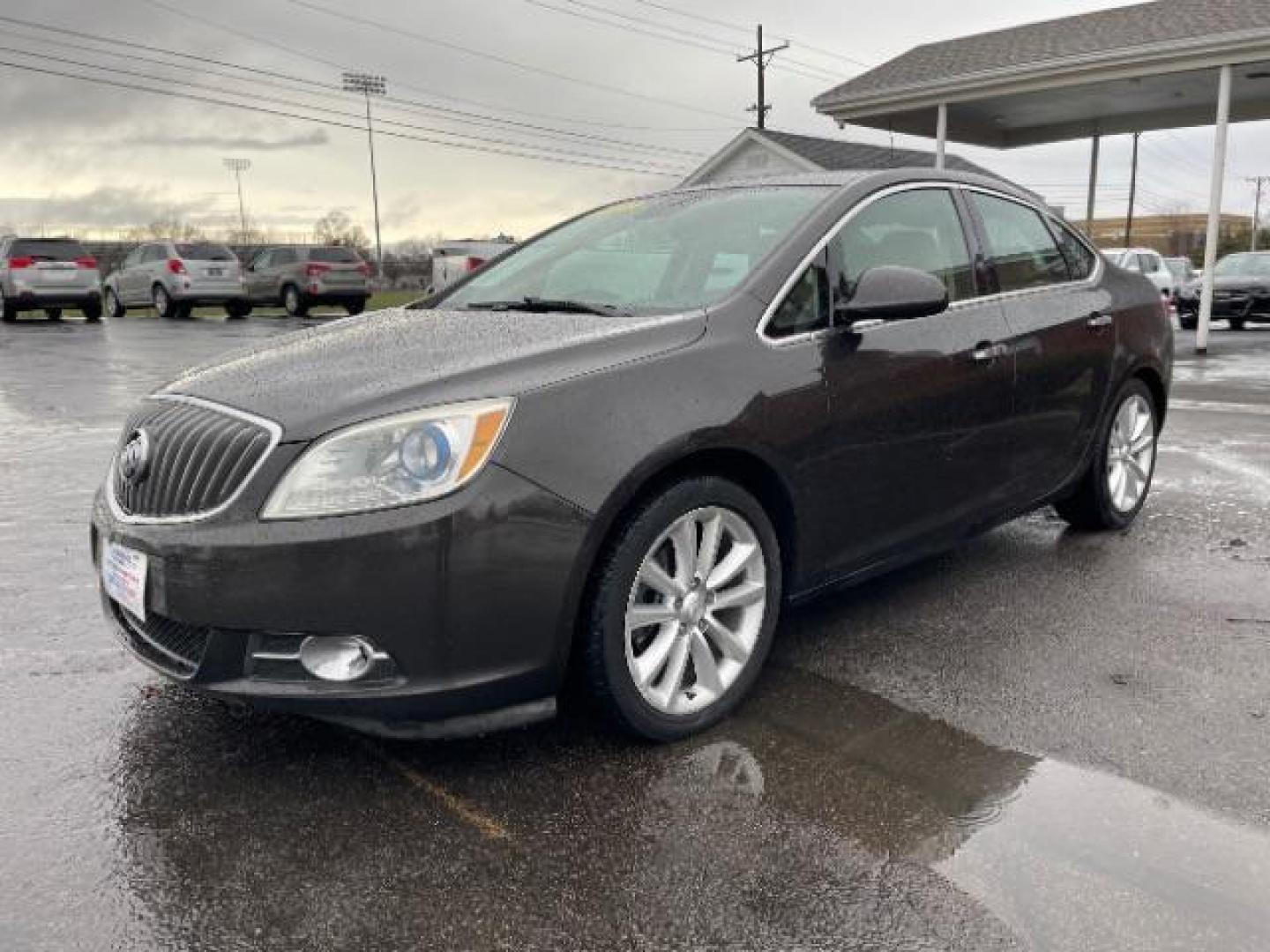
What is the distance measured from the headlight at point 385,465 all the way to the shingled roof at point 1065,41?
49.8 feet

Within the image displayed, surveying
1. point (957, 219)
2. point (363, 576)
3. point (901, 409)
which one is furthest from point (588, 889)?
point (957, 219)

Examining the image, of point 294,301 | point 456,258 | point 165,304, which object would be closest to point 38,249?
point 165,304

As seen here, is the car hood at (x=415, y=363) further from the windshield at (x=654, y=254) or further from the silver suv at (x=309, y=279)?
the silver suv at (x=309, y=279)

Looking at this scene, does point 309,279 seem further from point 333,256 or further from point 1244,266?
point 1244,266

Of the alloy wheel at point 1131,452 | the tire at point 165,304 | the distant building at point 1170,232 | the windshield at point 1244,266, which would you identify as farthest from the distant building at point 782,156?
the distant building at point 1170,232

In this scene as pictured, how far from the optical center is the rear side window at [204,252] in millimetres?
24266

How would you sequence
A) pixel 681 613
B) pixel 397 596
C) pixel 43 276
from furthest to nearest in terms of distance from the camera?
pixel 43 276 → pixel 681 613 → pixel 397 596

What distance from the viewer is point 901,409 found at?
3.57 metres

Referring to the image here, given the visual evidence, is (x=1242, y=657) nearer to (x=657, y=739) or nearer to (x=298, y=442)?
(x=657, y=739)

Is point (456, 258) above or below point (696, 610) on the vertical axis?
above

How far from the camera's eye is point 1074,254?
15.9ft

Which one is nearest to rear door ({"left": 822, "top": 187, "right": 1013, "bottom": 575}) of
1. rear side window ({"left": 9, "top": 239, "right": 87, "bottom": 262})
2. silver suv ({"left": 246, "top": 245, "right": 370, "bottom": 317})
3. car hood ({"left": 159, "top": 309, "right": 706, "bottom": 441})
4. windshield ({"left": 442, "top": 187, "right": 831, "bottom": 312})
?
windshield ({"left": 442, "top": 187, "right": 831, "bottom": 312})

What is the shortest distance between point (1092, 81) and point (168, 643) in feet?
54.2

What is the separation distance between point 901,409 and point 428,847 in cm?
202
